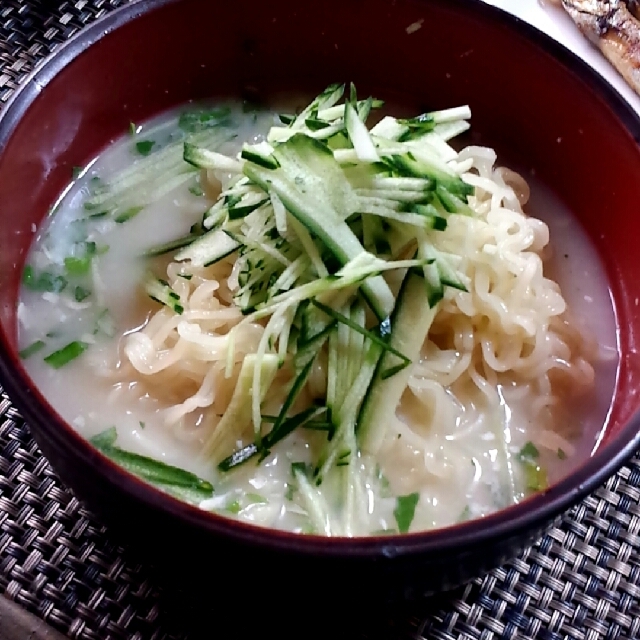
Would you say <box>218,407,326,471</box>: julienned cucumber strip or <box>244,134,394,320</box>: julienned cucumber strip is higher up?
<box>244,134,394,320</box>: julienned cucumber strip

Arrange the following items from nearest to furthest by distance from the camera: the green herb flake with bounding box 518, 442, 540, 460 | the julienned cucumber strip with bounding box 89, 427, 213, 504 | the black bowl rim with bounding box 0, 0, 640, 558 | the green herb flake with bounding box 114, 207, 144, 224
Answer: the black bowl rim with bounding box 0, 0, 640, 558
the julienned cucumber strip with bounding box 89, 427, 213, 504
the green herb flake with bounding box 518, 442, 540, 460
the green herb flake with bounding box 114, 207, 144, 224

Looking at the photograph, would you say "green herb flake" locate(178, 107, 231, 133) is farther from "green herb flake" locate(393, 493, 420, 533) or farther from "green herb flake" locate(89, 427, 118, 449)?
"green herb flake" locate(393, 493, 420, 533)

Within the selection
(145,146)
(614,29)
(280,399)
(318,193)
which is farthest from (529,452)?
(614,29)

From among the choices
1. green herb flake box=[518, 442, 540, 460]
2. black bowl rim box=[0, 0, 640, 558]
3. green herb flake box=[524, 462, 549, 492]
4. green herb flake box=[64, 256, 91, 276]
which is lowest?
green herb flake box=[524, 462, 549, 492]

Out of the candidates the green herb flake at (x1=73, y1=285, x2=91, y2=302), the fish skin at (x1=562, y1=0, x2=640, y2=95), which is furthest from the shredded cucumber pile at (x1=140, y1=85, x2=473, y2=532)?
the fish skin at (x1=562, y1=0, x2=640, y2=95)

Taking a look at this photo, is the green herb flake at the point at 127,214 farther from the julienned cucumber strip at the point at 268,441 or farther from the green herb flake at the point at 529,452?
the green herb flake at the point at 529,452

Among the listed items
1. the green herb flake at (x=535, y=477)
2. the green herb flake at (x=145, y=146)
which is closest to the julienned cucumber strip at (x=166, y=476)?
the green herb flake at (x=535, y=477)

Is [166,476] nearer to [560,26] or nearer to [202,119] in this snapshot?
[202,119]
